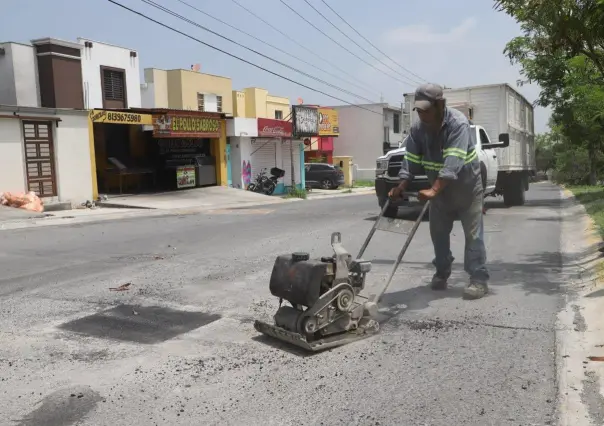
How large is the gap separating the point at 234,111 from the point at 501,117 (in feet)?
84.4

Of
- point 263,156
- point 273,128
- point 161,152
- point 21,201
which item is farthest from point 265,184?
point 21,201

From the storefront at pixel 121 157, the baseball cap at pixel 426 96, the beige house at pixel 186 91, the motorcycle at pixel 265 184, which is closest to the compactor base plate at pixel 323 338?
the baseball cap at pixel 426 96

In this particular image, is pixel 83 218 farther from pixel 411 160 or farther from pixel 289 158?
pixel 289 158

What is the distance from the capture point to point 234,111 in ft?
127

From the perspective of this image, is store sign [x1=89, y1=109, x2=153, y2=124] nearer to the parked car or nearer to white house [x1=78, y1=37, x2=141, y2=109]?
white house [x1=78, y1=37, x2=141, y2=109]

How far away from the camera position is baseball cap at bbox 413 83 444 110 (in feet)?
16.6

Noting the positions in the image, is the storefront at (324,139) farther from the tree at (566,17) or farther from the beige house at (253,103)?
the tree at (566,17)

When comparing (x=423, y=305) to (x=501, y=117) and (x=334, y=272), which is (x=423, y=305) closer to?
(x=334, y=272)

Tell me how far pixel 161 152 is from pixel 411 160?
22227 mm

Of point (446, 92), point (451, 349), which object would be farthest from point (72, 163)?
point (451, 349)

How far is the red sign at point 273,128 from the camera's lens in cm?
2942

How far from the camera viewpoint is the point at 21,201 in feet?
56.2

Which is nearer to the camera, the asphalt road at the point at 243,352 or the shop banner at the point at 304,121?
A: the asphalt road at the point at 243,352

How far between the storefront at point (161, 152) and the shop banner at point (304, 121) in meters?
4.90
